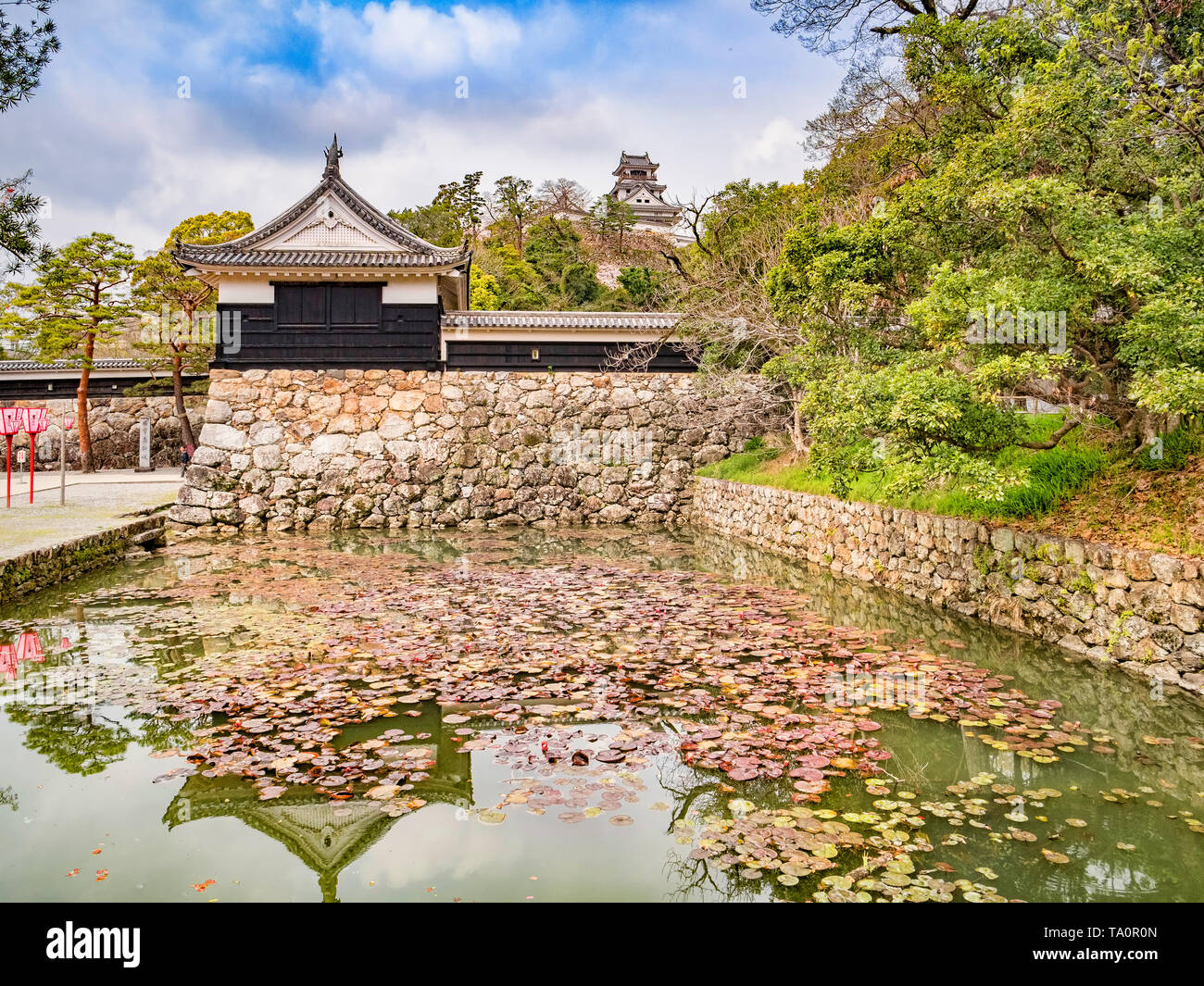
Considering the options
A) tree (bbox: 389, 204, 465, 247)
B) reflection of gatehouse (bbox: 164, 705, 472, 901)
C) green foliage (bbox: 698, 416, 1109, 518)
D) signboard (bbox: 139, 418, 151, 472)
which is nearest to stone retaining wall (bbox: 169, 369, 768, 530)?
green foliage (bbox: 698, 416, 1109, 518)

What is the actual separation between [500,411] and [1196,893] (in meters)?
15.4

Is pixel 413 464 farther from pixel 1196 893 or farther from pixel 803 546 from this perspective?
pixel 1196 893

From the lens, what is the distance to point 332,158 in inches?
674

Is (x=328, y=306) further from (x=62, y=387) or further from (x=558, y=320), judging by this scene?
(x=62, y=387)

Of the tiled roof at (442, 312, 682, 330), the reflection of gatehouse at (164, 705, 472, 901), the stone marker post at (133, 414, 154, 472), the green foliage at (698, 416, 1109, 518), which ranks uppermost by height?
the tiled roof at (442, 312, 682, 330)

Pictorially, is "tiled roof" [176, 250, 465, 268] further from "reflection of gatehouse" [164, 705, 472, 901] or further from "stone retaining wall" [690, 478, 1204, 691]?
"reflection of gatehouse" [164, 705, 472, 901]

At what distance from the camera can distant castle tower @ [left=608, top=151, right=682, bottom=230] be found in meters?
49.9

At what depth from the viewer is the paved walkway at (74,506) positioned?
945 cm

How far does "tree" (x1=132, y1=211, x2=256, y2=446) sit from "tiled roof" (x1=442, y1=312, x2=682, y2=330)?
9.47m

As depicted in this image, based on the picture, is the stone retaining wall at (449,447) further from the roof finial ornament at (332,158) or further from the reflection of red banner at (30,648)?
the reflection of red banner at (30,648)

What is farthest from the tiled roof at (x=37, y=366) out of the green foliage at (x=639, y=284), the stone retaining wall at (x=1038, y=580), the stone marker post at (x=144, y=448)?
the stone retaining wall at (x=1038, y=580)

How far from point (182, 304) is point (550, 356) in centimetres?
1317

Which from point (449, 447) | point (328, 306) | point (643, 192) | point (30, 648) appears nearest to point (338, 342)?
point (328, 306)

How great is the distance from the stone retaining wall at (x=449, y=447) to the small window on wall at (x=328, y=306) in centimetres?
104
